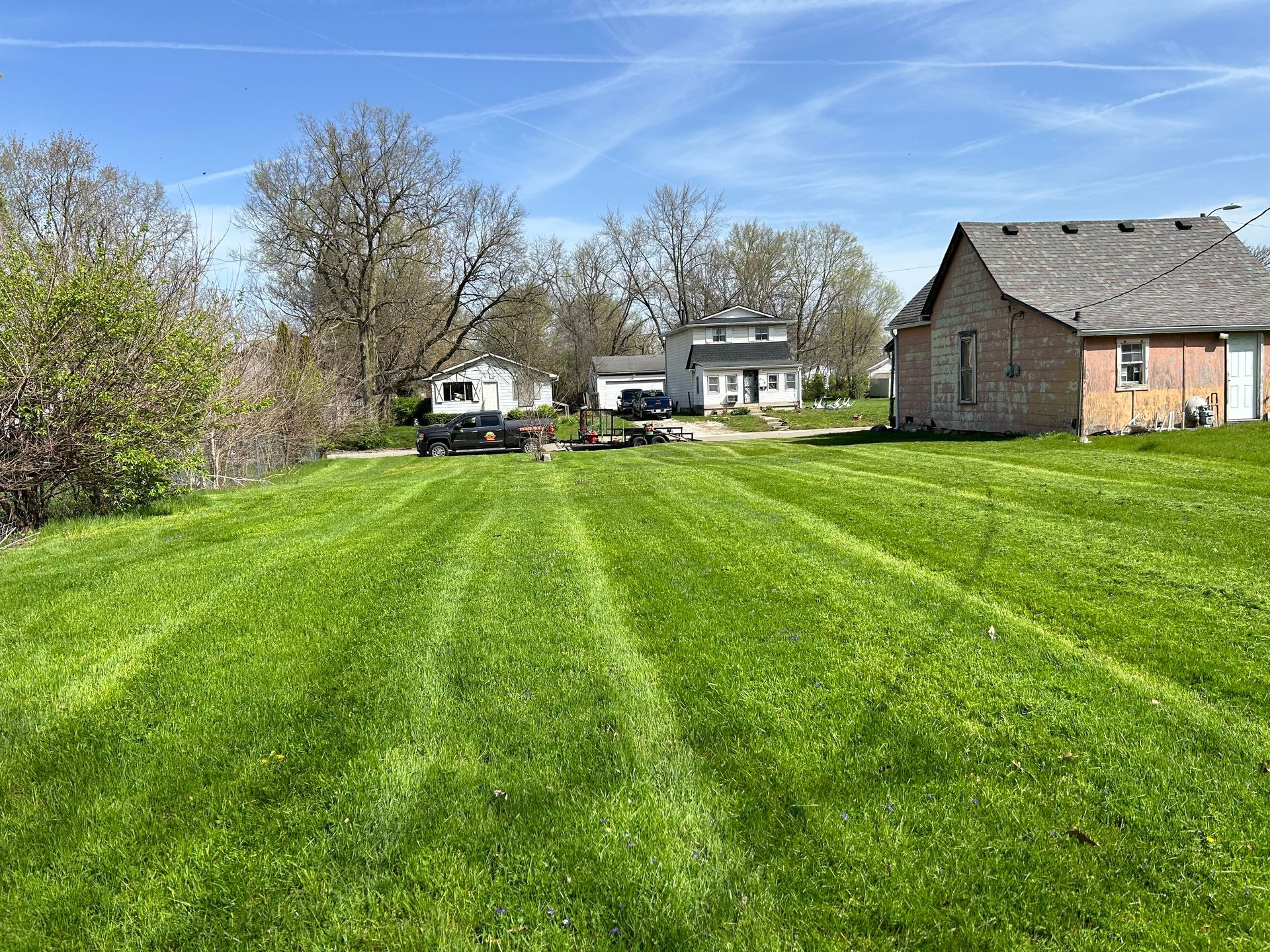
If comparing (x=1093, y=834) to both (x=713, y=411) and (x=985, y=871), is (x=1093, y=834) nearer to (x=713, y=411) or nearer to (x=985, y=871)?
(x=985, y=871)

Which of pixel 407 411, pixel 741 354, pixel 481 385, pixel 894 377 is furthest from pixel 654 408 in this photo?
pixel 894 377

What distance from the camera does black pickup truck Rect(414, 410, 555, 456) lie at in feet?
99.4

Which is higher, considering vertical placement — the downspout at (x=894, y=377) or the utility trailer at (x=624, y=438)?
the downspout at (x=894, y=377)

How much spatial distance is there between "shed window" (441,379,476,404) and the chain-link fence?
96.9 feet

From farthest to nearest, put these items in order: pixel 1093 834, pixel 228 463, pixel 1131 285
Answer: pixel 1131 285 < pixel 228 463 < pixel 1093 834

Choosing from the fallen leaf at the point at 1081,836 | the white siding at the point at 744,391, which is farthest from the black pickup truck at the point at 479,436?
the fallen leaf at the point at 1081,836

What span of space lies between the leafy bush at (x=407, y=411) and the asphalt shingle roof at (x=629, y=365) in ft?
45.2

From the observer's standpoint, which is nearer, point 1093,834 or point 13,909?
point 13,909

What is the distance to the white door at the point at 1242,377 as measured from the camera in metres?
20.7

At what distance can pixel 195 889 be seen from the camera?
10.3ft

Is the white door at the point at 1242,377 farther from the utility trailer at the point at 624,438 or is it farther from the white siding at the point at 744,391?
the white siding at the point at 744,391

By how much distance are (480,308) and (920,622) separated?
49963 mm

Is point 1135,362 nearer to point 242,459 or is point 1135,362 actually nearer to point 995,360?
point 995,360

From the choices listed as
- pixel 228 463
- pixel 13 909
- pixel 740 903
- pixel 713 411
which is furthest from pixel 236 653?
pixel 713 411
